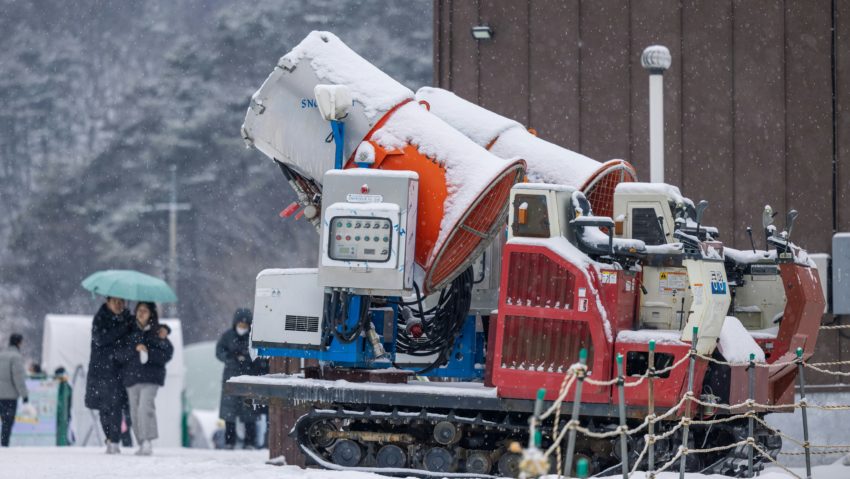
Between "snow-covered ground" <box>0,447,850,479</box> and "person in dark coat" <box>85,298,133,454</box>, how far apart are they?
0.65 m

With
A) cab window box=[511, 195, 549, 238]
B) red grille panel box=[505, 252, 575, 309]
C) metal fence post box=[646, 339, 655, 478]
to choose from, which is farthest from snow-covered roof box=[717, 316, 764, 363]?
cab window box=[511, 195, 549, 238]

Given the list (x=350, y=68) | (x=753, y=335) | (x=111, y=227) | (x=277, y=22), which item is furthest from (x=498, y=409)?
(x=277, y=22)

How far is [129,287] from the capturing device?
18.1 m

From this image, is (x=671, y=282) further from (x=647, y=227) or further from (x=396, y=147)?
(x=396, y=147)

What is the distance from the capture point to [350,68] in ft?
41.8

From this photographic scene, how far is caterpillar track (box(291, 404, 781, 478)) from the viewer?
11523 millimetres

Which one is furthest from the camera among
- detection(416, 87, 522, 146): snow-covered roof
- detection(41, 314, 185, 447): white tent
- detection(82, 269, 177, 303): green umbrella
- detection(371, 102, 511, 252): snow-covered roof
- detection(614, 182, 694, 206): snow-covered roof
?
detection(41, 314, 185, 447): white tent

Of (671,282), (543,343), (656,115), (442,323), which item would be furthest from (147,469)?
(656,115)

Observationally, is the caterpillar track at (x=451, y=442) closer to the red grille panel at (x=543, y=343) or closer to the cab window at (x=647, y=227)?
the red grille panel at (x=543, y=343)

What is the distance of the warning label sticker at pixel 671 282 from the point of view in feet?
38.8

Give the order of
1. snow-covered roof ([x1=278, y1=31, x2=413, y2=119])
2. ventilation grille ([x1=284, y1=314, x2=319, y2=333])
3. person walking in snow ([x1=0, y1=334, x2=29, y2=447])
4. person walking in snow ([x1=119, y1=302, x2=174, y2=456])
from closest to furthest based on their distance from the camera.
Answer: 1. ventilation grille ([x1=284, y1=314, x2=319, y2=333])
2. snow-covered roof ([x1=278, y1=31, x2=413, y2=119])
3. person walking in snow ([x1=119, y1=302, x2=174, y2=456])
4. person walking in snow ([x1=0, y1=334, x2=29, y2=447])

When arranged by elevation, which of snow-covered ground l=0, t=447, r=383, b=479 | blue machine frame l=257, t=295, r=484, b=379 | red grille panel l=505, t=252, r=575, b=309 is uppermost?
red grille panel l=505, t=252, r=575, b=309

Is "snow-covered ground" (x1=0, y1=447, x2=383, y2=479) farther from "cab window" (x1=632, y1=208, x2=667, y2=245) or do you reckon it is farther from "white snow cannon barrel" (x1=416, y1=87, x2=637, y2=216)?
"white snow cannon barrel" (x1=416, y1=87, x2=637, y2=216)

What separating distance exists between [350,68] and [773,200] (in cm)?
611
